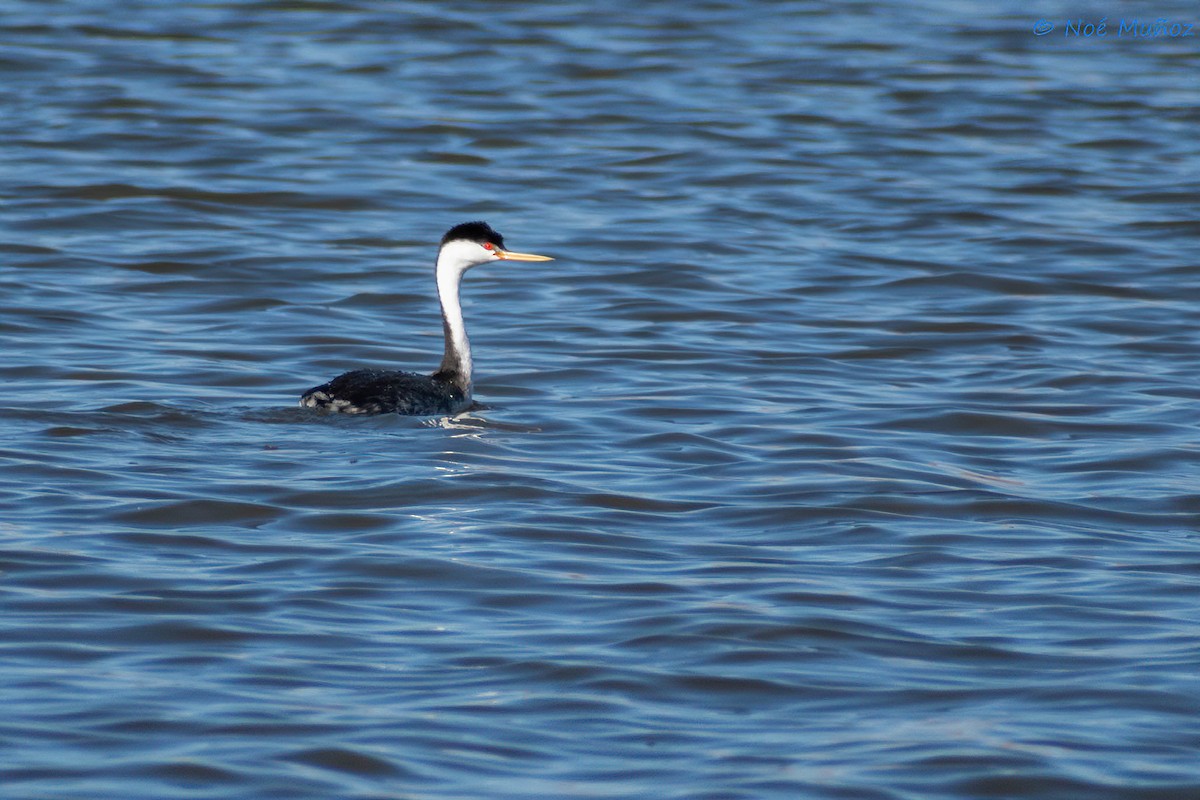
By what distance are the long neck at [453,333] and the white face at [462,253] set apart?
2 centimetres

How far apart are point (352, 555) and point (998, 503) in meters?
3.23

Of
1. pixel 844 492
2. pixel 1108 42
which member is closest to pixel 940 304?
pixel 844 492

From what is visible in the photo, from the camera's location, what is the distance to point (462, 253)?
12875 millimetres

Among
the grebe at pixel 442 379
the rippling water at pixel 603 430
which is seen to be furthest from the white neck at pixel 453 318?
the rippling water at pixel 603 430

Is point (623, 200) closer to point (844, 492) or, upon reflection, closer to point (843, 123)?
point (843, 123)

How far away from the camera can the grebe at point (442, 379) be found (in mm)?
11219

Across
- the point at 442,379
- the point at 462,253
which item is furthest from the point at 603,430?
the point at 462,253

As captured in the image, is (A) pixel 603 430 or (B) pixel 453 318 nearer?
(A) pixel 603 430

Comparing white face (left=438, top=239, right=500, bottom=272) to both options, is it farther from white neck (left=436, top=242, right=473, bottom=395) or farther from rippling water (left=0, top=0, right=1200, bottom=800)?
rippling water (left=0, top=0, right=1200, bottom=800)

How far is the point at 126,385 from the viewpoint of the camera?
12125 millimetres

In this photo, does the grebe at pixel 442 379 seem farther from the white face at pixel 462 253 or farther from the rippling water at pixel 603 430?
the rippling water at pixel 603 430

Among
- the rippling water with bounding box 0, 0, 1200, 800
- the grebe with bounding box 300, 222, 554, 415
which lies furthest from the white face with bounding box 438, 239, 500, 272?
the rippling water with bounding box 0, 0, 1200, 800

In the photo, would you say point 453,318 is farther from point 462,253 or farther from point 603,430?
point 603,430

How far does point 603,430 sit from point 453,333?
4.74 ft
